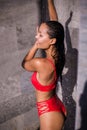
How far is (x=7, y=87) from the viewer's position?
4848mm

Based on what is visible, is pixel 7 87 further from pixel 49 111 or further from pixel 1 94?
pixel 49 111

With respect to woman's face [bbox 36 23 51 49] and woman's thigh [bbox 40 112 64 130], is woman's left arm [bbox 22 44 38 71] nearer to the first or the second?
woman's face [bbox 36 23 51 49]

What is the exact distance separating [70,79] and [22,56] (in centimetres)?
92

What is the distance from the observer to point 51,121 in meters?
3.99

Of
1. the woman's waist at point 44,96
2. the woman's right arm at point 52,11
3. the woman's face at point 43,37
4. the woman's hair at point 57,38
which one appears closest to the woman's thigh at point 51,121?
the woman's waist at point 44,96

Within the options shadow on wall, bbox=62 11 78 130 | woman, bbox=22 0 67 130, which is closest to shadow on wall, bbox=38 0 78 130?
shadow on wall, bbox=62 11 78 130

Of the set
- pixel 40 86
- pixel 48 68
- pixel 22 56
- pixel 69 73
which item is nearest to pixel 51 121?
pixel 40 86

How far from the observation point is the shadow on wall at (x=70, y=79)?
4.74 m

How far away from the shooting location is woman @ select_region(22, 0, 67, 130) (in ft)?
12.0

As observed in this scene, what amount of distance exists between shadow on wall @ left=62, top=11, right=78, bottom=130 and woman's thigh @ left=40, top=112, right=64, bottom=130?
103cm

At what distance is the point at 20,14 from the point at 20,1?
20 cm

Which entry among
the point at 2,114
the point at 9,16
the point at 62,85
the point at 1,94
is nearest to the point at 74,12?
the point at 9,16

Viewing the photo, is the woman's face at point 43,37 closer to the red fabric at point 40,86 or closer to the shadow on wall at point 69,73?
the red fabric at point 40,86

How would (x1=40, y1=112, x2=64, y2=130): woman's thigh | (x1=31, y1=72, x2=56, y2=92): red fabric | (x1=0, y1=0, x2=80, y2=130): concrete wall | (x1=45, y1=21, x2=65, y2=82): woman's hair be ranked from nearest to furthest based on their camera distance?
1. (x1=45, y1=21, x2=65, y2=82): woman's hair
2. (x1=31, y1=72, x2=56, y2=92): red fabric
3. (x1=40, y1=112, x2=64, y2=130): woman's thigh
4. (x1=0, y1=0, x2=80, y2=130): concrete wall
